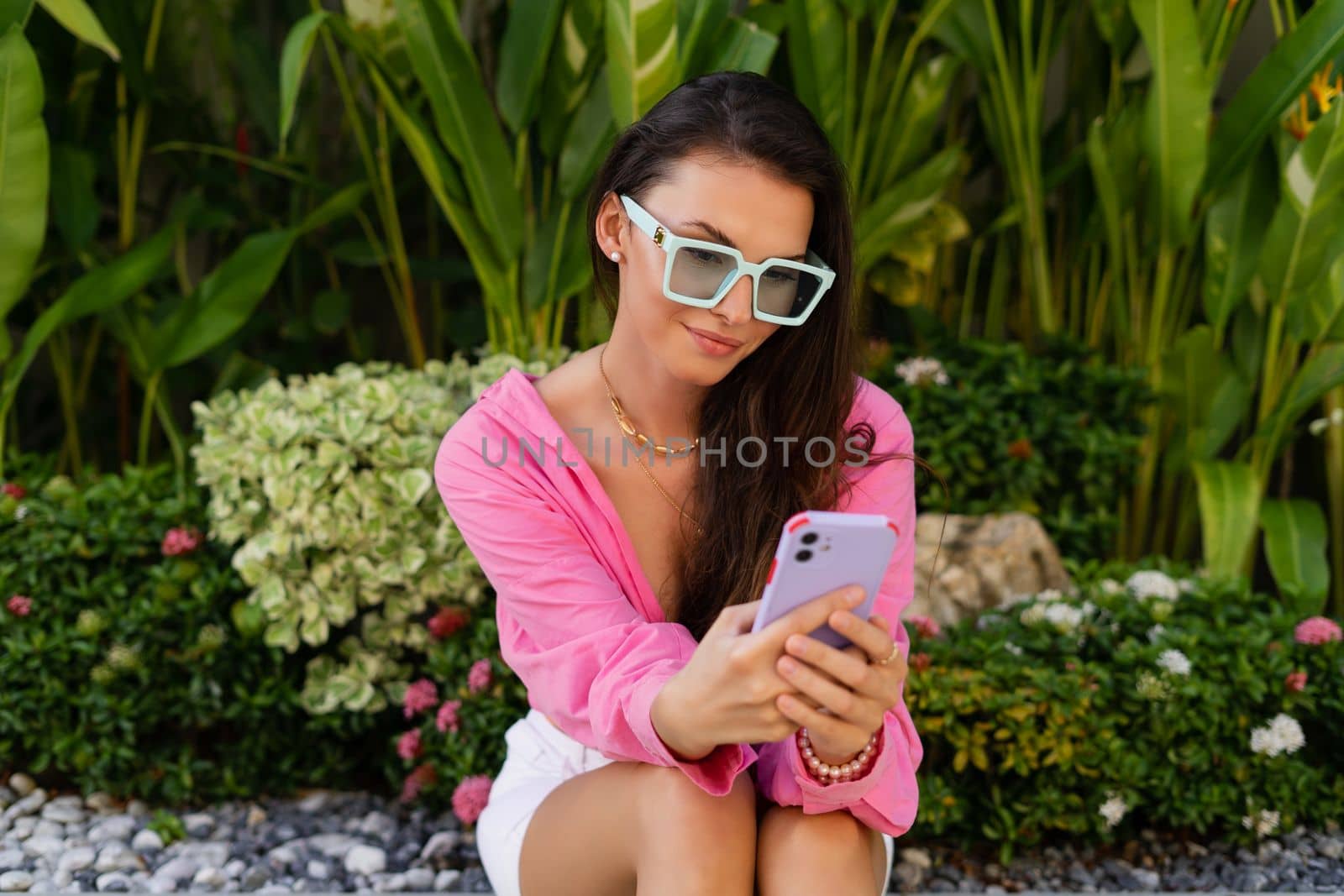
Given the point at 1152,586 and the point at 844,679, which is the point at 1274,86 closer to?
the point at 1152,586

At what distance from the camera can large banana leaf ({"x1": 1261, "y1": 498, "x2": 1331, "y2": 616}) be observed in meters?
2.08

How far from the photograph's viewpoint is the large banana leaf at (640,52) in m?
1.88

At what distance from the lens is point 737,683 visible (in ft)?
2.97

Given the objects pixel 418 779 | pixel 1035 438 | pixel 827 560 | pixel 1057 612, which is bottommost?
pixel 418 779

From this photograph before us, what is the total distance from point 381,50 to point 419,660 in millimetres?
1102

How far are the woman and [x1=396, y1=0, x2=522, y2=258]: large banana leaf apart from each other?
32.1 inches

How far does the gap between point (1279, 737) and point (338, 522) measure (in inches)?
55.9

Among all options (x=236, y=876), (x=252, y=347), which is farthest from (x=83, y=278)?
(x=236, y=876)

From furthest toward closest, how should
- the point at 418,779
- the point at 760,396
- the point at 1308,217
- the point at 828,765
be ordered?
the point at 1308,217 → the point at 418,779 → the point at 760,396 → the point at 828,765

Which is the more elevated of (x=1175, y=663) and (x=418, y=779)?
(x=1175, y=663)

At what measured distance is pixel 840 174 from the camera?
46.2 inches

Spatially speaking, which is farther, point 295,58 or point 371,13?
point 371,13

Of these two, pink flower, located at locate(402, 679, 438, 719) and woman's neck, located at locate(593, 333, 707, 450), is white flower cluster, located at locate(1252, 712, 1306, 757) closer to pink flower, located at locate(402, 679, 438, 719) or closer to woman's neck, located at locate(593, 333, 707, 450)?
woman's neck, located at locate(593, 333, 707, 450)

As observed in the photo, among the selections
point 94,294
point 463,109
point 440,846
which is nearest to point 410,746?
point 440,846
